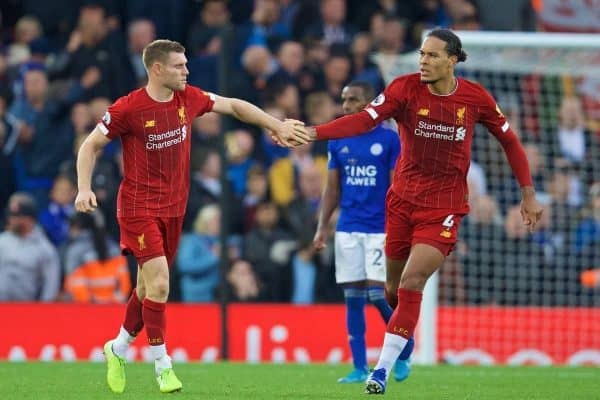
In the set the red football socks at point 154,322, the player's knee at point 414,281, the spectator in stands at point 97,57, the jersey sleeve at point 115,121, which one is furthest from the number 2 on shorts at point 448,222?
the spectator in stands at point 97,57

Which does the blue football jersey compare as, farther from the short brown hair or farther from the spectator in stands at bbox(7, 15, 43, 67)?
the spectator in stands at bbox(7, 15, 43, 67)

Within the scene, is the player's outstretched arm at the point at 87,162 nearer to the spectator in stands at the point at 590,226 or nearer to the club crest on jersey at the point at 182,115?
the club crest on jersey at the point at 182,115

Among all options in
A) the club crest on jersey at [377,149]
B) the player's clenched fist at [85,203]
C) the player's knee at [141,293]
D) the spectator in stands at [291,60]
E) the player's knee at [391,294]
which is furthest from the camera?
the spectator in stands at [291,60]

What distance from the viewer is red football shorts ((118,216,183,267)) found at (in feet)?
30.0

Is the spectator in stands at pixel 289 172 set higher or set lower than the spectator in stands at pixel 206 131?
lower

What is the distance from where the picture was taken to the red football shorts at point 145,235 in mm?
9148

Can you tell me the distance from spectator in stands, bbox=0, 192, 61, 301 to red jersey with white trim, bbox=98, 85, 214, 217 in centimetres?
565

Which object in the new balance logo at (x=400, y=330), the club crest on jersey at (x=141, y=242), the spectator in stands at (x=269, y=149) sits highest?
the spectator in stands at (x=269, y=149)

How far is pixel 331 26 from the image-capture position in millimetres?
17375

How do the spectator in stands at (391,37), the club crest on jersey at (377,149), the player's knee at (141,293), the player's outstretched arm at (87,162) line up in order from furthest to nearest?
the spectator in stands at (391,37) < the club crest on jersey at (377,149) < the player's knee at (141,293) < the player's outstretched arm at (87,162)

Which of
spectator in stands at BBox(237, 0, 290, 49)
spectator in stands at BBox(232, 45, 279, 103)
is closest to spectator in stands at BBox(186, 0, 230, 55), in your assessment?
spectator in stands at BBox(237, 0, 290, 49)

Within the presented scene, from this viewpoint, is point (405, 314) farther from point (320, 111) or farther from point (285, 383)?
point (320, 111)

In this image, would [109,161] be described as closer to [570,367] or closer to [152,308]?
[570,367]

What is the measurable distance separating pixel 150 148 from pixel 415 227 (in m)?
1.85
